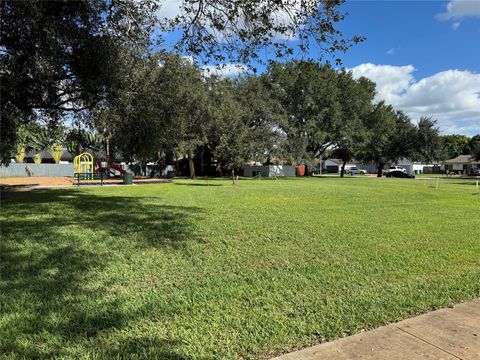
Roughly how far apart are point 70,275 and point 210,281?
1807mm

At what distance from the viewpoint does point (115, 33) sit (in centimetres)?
1038

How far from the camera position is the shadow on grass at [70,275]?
11.9 ft

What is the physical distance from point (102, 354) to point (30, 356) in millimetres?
562

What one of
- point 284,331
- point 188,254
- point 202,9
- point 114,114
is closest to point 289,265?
point 188,254

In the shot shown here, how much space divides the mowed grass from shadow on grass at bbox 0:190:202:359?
0.7 inches

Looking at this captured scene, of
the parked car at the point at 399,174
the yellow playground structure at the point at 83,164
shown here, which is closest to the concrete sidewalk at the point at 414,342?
the yellow playground structure at the point at 83,164

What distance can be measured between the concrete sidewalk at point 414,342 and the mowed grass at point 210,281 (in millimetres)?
172

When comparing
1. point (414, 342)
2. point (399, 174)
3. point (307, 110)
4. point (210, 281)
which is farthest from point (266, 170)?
point (414, 342)

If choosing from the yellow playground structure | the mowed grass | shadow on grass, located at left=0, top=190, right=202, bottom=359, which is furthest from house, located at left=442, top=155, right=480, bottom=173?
shadow on grass, located at left=0, top=190, right=202, bottom=359

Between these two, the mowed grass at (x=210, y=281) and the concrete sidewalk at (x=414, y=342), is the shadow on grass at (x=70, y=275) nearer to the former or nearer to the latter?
the mowed grass at (x=210, y=281)

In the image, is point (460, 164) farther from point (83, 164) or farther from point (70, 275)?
point (70, 275)

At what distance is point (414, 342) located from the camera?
3.79 meters

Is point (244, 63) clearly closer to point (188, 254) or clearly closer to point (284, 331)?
point (188, 254)

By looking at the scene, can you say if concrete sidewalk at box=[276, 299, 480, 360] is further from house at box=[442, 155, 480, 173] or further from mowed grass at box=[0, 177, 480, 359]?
house at box=[442, 155, 480, 173]
